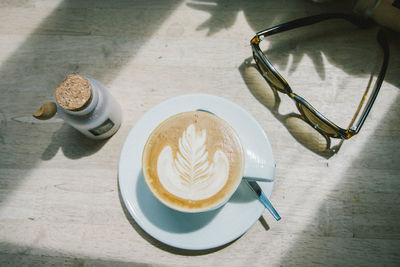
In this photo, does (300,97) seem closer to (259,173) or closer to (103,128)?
(259,173)

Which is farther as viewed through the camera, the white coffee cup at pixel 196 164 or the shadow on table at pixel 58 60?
the shadow on table at pixel 58 60

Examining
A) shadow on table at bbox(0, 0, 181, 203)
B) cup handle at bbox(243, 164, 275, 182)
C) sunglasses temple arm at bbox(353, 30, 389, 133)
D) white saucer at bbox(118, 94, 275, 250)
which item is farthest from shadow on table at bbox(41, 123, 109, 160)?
sunglasses temple arm at bbox(353, 30, 389, 133)

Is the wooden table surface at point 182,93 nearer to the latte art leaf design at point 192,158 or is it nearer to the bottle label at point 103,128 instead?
the bottle label at point 103,128

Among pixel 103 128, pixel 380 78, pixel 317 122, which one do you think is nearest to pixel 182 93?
pixel 103 128

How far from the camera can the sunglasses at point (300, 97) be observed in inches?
23.1

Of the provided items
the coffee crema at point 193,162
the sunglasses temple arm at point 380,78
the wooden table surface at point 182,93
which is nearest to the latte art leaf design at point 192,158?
the coffee crema at point 193,162

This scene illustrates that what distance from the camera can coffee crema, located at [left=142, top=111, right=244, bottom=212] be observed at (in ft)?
1.55

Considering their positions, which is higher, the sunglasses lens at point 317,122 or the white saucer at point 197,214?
the sunglasses lens at point 317,122

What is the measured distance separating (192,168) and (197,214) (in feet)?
0.36

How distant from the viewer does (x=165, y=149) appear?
1.65ft

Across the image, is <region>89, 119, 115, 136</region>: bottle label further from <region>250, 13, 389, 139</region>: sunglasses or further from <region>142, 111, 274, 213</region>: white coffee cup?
<region>250, 13, 389, 139</region>: sunglasses

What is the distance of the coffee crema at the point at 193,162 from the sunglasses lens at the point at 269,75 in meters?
0.22

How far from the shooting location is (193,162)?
500 millimetres

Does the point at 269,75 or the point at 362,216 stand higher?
the point at 269,75
